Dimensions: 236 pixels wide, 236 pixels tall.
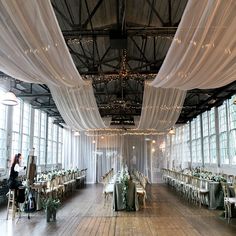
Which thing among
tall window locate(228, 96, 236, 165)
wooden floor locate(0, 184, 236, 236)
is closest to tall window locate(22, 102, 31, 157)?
wooden floor locate(0, 184, 236, 236)

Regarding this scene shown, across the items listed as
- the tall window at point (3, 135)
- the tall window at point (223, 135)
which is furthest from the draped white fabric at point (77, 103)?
the tall window at point (223, 135)

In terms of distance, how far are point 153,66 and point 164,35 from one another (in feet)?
9.83

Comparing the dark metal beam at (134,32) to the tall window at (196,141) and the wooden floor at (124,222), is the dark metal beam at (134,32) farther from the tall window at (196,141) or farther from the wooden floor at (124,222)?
the tall window at (196,141)

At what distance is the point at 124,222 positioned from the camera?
693cm

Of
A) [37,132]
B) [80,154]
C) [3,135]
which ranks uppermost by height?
[37,132]

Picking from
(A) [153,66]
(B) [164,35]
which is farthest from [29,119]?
(B) [164,35]

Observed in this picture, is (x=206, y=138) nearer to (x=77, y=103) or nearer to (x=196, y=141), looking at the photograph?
(x=196, y=141)

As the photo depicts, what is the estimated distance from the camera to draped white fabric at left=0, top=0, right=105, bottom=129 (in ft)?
9.07

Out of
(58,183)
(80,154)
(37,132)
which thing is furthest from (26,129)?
(80,154)

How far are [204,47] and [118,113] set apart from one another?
37.8 ft

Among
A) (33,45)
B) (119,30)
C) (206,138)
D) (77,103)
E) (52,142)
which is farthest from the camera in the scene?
(52,142)

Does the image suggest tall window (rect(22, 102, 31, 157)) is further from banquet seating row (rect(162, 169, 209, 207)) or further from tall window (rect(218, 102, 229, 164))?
tall window (rect(218, 102, 229, 164))

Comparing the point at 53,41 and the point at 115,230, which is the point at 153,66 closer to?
the point at 115,230

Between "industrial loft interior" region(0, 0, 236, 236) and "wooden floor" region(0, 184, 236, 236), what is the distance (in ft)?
0.08
